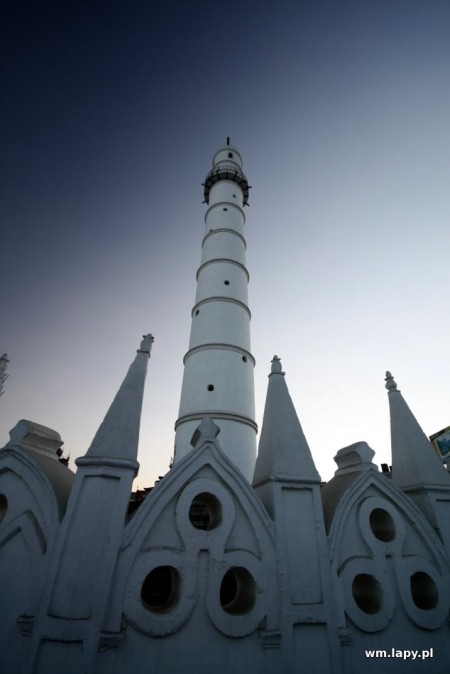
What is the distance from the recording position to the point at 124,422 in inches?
306

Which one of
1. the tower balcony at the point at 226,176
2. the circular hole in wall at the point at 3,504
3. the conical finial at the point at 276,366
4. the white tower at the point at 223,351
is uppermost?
the tower balcony at the point at 226,176

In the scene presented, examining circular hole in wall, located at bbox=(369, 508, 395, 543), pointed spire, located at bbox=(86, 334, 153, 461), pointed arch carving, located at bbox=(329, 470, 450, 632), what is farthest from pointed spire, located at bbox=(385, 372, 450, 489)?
pointed spire, located at bbox=(86, 334, 153, 461)

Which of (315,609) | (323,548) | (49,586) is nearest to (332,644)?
(315,609)

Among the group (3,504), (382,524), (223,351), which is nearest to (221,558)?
(382,524)

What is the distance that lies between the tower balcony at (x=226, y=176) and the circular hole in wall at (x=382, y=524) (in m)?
24.8

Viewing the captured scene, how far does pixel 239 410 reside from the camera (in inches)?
631

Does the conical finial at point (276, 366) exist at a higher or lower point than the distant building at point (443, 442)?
lower

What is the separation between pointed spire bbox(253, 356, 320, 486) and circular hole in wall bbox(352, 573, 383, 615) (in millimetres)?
2777

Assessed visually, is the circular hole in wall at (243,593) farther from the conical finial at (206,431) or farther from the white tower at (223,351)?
the white tower at (223,351)

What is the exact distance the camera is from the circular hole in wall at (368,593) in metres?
8.02

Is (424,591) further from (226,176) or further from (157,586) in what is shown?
(226,176)

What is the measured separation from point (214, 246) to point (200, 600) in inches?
728

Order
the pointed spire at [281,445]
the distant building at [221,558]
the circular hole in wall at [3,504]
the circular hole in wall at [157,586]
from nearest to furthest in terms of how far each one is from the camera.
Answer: the distant building at [221,558] < the circular hole in wall at [3,504] < the pointed spire at [281,445] < the circular hole in wall at [157,586]

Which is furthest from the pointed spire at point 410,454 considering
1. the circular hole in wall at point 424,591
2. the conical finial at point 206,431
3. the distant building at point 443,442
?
the distant building at point 443,442
